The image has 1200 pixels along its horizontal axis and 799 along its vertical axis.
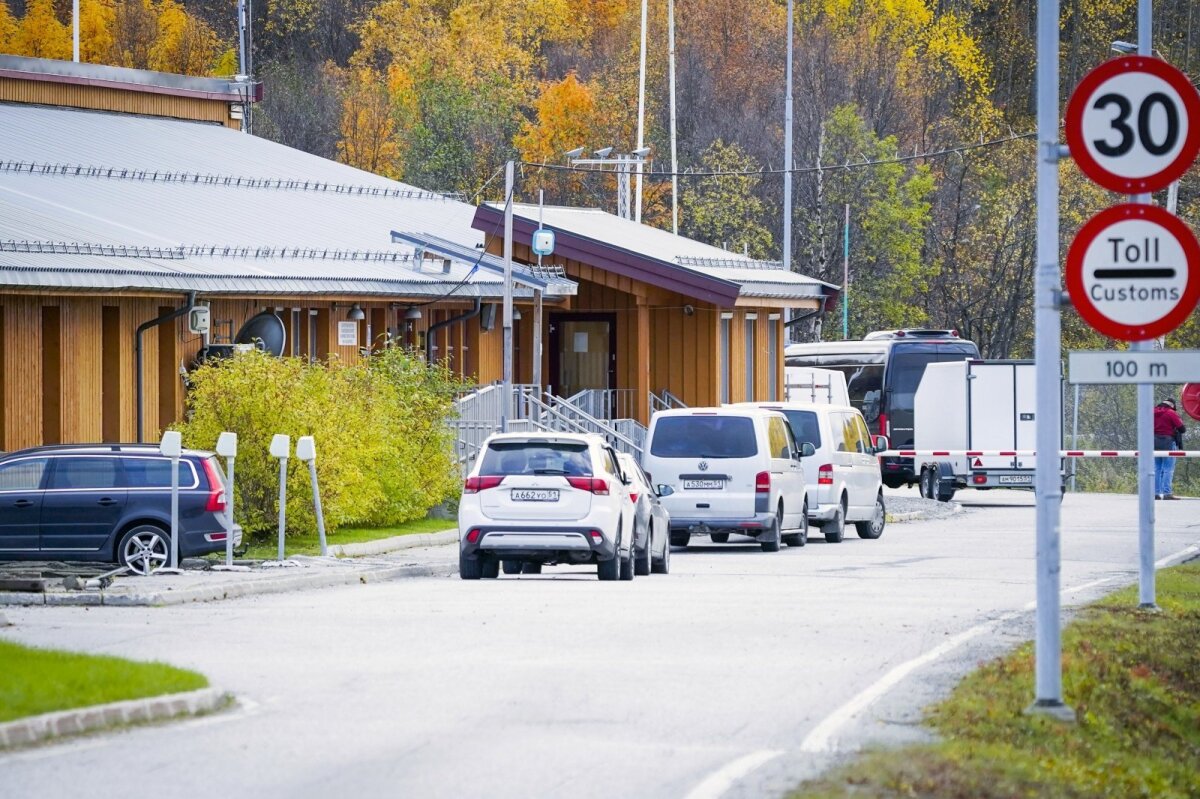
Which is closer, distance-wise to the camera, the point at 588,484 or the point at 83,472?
the point at 588,484

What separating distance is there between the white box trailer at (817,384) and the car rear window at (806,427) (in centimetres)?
1616

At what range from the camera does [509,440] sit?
2300cm

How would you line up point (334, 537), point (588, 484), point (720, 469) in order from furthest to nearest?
1. point (720, 469)
2. point (334, 537)
3. point (588, 484)

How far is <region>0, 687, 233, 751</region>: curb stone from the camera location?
11.1m

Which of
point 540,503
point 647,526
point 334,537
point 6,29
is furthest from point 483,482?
point 6,29

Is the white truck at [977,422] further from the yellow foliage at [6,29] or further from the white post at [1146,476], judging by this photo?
the yellow foliage at [6,29]

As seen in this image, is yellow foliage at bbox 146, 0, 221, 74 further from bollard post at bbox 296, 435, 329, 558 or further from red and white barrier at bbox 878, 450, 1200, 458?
bollard post at bbox 296, 435, 329, 558

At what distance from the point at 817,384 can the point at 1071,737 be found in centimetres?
3790

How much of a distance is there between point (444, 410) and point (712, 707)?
2053cm

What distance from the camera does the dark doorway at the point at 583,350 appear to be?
42.9 m

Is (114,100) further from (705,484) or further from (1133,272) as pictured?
(1133,272)

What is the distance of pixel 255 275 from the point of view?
3272cm

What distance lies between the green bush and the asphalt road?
4660 mm

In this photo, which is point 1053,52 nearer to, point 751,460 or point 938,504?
point 751,460
